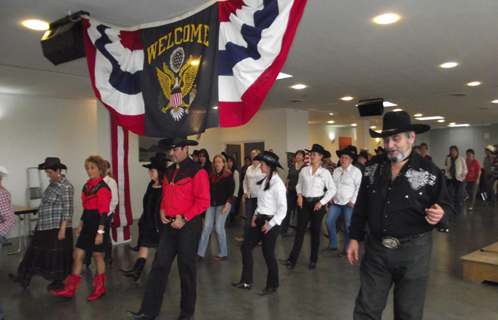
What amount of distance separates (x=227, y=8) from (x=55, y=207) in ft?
Answer: 10.7

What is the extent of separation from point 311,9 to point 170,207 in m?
2.48

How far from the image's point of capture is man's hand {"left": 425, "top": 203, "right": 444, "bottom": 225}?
2404mm

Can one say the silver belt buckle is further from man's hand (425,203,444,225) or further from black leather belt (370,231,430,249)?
man's hand (425,203,444,225)

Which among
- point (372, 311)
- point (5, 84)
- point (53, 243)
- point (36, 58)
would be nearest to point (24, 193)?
point (5, 84)

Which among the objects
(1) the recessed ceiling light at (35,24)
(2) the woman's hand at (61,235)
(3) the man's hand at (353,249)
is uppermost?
(1) the recessed ceiling light at (35,24)

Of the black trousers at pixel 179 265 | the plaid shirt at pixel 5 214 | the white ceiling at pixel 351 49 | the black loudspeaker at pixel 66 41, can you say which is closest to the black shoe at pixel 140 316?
the black trousers at pixel 179 265

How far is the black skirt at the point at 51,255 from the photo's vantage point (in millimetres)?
4617

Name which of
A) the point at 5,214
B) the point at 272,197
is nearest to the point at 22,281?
the point at 5,214

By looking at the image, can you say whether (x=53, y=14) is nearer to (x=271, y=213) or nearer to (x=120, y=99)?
Answer: (x=120, y=99)

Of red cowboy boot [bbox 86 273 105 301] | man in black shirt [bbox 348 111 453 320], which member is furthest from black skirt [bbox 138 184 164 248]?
man in black shirt [bbox 348 111 453 320]

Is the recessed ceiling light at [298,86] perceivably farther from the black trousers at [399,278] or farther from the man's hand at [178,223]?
the black trousers at [399,278]

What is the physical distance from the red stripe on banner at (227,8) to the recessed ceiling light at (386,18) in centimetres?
204

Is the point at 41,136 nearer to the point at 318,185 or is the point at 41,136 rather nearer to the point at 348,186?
the point at 318,185

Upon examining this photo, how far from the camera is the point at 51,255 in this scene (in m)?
4.64
